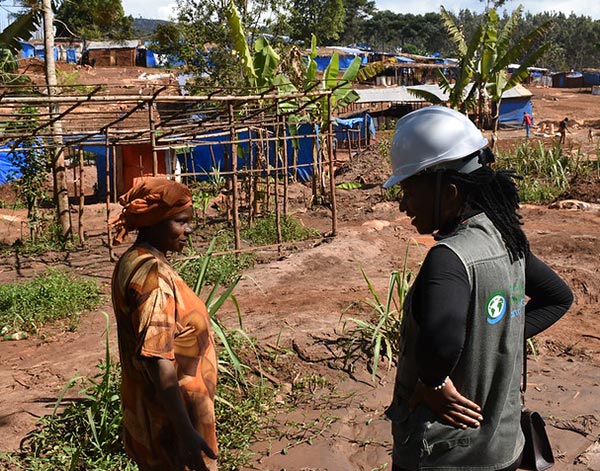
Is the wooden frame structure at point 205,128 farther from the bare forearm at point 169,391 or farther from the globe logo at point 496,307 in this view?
the globe logo at point 496,307

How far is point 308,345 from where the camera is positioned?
217 inches

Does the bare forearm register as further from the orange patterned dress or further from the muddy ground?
the muddy ground

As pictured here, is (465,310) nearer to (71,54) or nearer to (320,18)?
(320,18)

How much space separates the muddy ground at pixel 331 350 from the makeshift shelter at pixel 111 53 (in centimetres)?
3112

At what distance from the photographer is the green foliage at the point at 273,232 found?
1130cm

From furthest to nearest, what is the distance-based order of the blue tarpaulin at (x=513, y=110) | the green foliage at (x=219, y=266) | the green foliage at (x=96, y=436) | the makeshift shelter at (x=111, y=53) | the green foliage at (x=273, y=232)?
the makeshift shelter at (x=111, y=53)
the blue tarpaulin at (x=513, y=110)
the green foliage at (x=273, y=232)
the green foliage at (x=219, y=266)
the green foliage at (x=96, y=436)

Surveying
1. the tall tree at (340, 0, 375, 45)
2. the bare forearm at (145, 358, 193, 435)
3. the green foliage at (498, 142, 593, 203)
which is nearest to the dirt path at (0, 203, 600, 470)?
the bare forearm at (145, 358, 193, 435)

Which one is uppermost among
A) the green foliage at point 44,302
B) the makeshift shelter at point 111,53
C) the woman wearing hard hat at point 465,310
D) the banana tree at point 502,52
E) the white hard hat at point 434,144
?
the makeshift shelter at point 111,53

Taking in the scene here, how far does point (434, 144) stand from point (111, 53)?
42.4 m

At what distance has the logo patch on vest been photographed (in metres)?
1.68

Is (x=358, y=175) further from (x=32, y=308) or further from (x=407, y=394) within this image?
(x=407, y=394)

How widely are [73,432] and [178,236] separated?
2.02m

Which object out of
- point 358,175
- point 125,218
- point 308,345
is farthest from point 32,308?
point 358,175

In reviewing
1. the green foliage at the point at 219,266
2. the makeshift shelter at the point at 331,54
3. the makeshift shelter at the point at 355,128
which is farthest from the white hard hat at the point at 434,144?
the makeshift shelter at the point at 331,54
